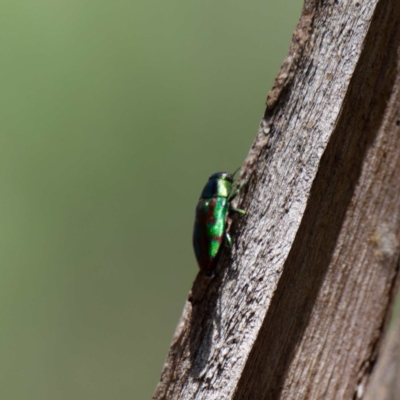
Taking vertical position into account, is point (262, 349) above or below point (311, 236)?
below

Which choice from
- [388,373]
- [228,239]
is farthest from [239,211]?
[388,373]

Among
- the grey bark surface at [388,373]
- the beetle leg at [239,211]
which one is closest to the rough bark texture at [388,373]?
the grey bark surface at [388,373]

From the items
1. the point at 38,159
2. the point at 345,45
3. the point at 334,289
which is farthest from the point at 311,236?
the point at 38,159

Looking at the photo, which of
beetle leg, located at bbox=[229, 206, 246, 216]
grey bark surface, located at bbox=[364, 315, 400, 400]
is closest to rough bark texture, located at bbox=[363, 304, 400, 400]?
grey bark surface, located at bbox=[364, 315, 400, 400]

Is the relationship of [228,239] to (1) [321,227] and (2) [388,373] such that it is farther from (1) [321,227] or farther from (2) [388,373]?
(2) [388,373]

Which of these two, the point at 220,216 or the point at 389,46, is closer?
the point at 389,46

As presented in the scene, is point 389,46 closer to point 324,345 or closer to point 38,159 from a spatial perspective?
point 324,345

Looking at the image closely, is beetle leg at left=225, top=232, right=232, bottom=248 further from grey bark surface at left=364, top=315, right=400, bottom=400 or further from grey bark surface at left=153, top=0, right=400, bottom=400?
grey bark surface at left=364, top=315, right=400, bottom=400
